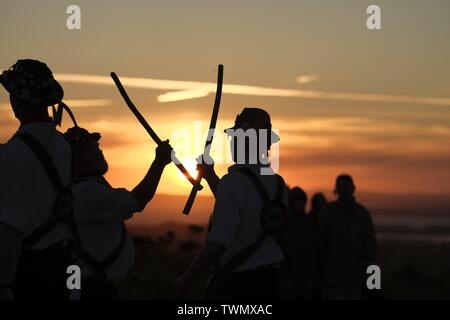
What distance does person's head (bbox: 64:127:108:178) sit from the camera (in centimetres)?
935

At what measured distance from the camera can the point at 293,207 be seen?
16.1 metres

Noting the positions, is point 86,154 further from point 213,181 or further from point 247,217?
point 247,217

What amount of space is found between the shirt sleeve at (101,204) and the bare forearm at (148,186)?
0.31ft

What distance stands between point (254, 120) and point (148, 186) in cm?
104

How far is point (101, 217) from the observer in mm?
9102

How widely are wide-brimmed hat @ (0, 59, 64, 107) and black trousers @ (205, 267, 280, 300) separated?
6.34 feet

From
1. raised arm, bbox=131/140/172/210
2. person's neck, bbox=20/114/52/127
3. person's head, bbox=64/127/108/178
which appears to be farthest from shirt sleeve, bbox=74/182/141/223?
person's neck, bbox=20/114/52/127

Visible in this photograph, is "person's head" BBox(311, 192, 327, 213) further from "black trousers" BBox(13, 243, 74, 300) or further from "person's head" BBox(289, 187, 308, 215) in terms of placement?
"black trousers" BBox(13, 243, 74, 300)

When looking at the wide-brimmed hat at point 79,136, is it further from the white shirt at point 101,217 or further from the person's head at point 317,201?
the person's head at point 317,201
